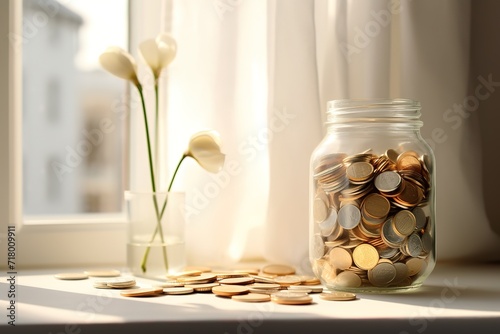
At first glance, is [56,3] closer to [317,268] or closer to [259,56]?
[259,56]

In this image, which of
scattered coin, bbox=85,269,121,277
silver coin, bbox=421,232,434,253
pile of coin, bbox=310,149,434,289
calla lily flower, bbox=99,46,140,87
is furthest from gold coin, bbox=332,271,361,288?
calla lily flower, bbox=99,46,140,87

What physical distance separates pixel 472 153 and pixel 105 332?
801mm

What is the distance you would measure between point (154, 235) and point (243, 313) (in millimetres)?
338

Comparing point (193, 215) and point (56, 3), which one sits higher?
point (56, 3)

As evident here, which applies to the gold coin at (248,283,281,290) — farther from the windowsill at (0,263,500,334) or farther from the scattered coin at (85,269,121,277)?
the scattered coin at (85,269,121,277)

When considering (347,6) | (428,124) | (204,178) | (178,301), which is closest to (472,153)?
(428,124)

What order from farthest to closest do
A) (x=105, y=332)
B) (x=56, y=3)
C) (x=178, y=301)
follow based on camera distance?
(x=56, y=3) < (x=178, y=301) < (x=105, y=332)

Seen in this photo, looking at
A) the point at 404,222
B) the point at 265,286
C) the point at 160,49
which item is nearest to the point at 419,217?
the point at 404,222

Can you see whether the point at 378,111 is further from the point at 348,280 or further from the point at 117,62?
Result: the point at 117,62

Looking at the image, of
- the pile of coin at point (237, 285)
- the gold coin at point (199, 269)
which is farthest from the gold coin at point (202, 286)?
the gold coin at point (199, 269)

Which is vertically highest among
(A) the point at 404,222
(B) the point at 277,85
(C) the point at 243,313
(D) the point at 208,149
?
(B) the point at 277,85

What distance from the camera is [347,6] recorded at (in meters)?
1.27

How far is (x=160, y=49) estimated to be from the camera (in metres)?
1.19

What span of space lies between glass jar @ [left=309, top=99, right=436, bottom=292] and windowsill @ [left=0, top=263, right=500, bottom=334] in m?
0.04
